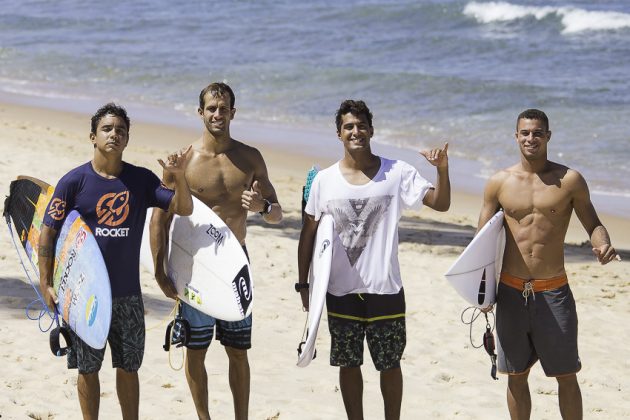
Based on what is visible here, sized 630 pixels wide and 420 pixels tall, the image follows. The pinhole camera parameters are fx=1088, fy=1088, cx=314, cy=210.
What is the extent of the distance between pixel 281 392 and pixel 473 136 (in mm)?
10721

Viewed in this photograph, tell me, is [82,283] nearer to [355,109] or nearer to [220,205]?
[220,205]

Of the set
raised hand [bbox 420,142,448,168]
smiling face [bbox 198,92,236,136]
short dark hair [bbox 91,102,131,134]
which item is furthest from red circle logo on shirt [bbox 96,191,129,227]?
raised hand [bbox 420,142,448,168]

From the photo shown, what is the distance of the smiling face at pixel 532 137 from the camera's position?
16.6 ft

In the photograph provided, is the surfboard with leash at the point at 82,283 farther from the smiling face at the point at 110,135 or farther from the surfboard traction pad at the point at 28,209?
the surfboard traction pad at the point at 28,209

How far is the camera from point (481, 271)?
17.3 feet

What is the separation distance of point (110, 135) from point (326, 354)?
2.91m

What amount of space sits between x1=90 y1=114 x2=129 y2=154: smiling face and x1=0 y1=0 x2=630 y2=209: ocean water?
916cm

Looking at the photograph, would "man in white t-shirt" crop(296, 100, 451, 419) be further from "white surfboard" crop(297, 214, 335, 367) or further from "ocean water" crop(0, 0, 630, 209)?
"ocean water" crop(0, 0, 630, 209)

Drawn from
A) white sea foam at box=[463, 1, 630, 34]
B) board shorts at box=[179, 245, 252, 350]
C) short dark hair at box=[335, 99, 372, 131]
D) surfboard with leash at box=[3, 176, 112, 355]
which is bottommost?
board shorts at box=[179, 245, 252, 350]

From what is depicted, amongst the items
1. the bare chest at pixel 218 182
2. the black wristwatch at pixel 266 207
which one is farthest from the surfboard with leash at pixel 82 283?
the black wristwatch at pixel 266 207

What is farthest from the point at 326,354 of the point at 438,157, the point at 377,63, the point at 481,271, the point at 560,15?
the point at 560,15

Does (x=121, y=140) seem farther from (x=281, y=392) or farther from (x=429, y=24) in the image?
(x=429, y=24)

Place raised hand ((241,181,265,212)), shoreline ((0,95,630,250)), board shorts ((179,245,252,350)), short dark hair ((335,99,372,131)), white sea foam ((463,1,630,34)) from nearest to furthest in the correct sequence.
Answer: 1. short dark hair ((335,99,372,131))
2. raised hand ((241,181,265,212))
3. board shorts ((179,245,252,350))
4. shoreline ((0,95,630,250))
5. white sea foam ((463,1,630,34))

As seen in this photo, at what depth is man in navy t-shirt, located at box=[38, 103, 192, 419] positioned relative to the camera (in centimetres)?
487
